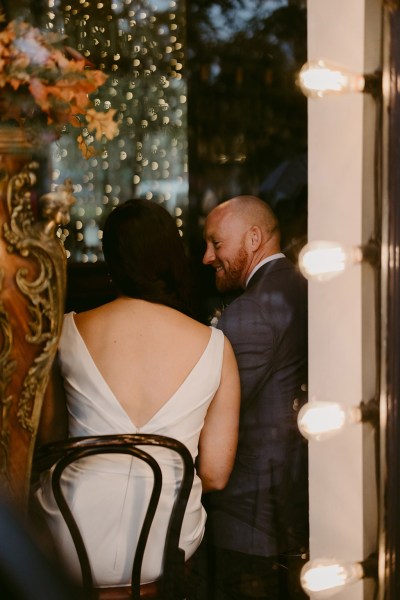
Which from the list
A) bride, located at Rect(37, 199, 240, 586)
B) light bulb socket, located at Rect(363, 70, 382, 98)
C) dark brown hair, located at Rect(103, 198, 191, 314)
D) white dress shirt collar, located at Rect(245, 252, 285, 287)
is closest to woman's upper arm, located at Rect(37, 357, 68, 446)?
bride, located at Rect(37, 199, 240, 586)

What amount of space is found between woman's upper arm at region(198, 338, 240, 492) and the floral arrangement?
0.72 m

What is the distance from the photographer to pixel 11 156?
1.68 metres

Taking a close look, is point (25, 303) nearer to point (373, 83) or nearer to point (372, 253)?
point (372, 253)

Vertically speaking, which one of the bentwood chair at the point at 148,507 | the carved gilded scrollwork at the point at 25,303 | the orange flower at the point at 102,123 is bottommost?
the bentwood chair at the point at 148,507

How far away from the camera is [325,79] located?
73.3 inches

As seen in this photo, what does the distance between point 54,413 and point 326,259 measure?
2.48ft

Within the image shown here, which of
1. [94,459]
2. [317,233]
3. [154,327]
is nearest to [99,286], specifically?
[154,327]

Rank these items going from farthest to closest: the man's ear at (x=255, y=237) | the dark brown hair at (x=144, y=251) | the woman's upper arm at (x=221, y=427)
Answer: the man's ear at (x=255, y=237) < the woman's upper arm at (x=221, y=427) < the dark brown hair at (x=144, y=251)

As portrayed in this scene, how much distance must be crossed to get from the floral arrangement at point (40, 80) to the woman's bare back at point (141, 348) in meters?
0.47

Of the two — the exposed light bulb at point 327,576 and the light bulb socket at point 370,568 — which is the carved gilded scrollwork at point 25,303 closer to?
the exposed light bulb at point 327,576

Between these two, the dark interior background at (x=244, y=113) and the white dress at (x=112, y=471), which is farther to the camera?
the dark interior background at (x=244, y=113)

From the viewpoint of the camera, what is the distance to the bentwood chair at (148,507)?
1.82 meters

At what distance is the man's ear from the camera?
2.14 meters

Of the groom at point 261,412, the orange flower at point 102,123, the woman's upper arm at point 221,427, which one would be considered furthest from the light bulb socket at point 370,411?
the orange flower at point 102,123
